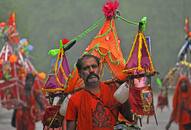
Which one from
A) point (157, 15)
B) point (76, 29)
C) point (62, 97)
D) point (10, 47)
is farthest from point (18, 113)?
point (157, 15)

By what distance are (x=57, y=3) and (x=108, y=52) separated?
1160 centimetres

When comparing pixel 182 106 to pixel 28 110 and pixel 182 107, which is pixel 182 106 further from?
pixel 28 110

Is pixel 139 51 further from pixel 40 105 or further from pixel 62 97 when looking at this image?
pixel 40 105

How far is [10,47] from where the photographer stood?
28.0ft

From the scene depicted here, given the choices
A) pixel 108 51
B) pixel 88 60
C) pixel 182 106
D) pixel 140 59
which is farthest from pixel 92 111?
pixel 182 106

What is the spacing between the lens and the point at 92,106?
152 inches

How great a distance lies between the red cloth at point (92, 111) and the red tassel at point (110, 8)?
1278 millimetres

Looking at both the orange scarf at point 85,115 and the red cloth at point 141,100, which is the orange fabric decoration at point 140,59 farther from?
the orange scarf at point 85,115

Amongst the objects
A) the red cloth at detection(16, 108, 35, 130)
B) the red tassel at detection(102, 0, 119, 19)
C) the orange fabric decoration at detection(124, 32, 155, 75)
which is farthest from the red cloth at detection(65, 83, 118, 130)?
the red cloth at detection(16, 108, 35, 130)

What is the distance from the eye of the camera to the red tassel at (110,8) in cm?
498

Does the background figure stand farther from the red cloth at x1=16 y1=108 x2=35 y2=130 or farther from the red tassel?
the red tassel

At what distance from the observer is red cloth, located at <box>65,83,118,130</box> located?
12.6 feet

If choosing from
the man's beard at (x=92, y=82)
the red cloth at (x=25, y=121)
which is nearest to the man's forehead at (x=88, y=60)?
the man's beard at (x=92, y=82)

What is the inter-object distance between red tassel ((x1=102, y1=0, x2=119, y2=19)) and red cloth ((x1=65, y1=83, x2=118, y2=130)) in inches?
50.3
